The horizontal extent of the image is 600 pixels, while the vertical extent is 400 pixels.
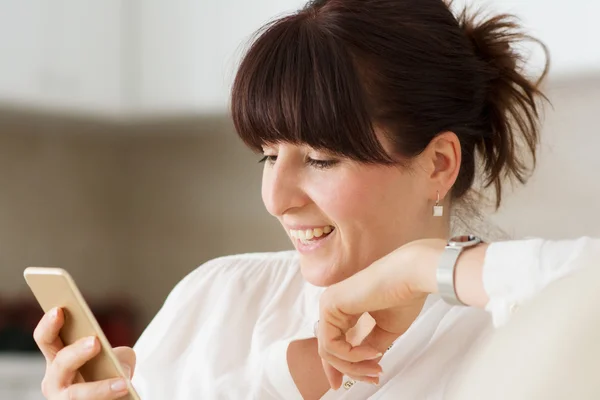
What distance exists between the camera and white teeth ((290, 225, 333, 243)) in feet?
3.71

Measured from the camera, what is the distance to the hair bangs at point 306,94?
41.7 inches

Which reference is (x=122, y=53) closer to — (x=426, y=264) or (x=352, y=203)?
(x=352, y=203)

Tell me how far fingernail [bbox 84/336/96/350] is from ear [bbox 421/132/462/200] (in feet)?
1.63

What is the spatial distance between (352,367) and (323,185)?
240 mm

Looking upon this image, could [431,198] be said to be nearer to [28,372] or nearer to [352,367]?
[352,367]

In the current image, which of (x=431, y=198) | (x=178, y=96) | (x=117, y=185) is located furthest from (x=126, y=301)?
(x=431, y=198)

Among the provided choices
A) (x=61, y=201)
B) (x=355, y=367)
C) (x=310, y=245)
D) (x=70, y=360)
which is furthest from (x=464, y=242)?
(x=61, y=201)

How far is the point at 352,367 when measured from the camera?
39.2 inches

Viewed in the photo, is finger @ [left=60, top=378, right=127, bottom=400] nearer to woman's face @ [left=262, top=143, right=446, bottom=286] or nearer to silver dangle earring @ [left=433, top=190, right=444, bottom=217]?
woman's face @ [left=262, top=143, right=446, bottom=286]

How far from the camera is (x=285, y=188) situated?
109 cm

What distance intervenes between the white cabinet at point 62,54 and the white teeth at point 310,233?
165 cm

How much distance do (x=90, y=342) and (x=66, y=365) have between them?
0.06m

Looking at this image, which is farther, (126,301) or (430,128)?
(126,301)

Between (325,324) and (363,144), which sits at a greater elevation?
(363,144)
